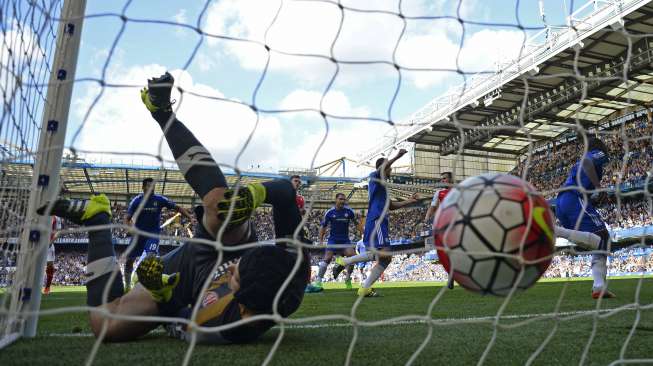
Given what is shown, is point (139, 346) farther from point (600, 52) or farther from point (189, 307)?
point (600, 52)

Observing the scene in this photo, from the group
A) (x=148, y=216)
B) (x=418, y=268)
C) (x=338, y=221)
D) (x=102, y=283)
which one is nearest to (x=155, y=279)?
(x=102, y=283)

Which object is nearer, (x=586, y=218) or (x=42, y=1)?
(x=42, y=1)

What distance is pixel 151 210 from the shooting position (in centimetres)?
741

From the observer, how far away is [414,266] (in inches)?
1101

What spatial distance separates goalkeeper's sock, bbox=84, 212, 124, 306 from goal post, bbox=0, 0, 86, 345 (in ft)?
0.75

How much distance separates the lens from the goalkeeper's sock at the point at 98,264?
243 centimetres

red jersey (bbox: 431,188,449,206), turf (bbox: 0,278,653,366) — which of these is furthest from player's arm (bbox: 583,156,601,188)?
turf (bbox: 0,278,653,366)

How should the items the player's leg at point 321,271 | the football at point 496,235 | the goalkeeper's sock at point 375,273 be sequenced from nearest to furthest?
the football at point 496,235, the goalkeeper's sock at point 375,273, the player's leg at point 321,271

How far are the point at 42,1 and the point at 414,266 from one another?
88.1ft

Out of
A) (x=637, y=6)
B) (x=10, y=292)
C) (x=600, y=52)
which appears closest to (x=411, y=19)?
(x=10, y=292)

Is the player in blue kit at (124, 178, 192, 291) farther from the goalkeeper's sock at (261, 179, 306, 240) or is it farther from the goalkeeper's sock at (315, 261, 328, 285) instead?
the goalkeeper's sock at (261, 179, 306, 240)

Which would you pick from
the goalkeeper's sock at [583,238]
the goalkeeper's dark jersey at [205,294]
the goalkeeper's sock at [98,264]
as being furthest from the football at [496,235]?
the goalkeeper's sock at [583,238]

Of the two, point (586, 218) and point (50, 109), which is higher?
point (50, 109)

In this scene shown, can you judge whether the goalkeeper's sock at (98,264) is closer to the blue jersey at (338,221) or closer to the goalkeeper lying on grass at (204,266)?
the goalkeeper lying on grass at (204,266)
